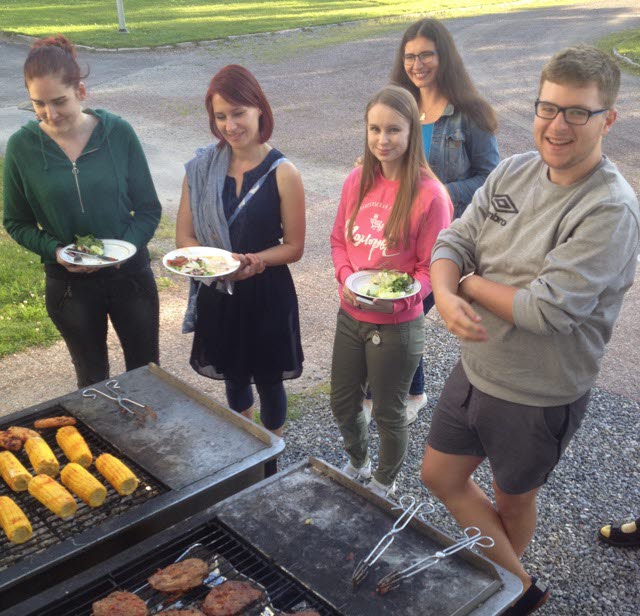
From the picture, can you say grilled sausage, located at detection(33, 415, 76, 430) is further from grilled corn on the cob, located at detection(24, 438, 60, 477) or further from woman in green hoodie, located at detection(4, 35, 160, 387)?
woman in green hoodie, located at detection(4, 35, 160, 387)

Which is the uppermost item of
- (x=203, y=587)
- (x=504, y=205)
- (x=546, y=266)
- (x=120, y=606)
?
(x=504, y=205)

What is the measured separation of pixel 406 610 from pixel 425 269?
5.65ft

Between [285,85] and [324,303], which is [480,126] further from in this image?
[285,85]

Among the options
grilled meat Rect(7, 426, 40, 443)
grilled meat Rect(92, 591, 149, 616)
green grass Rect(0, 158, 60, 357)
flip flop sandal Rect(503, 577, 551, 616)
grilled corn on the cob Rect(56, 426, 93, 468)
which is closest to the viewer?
grilled meat Rect(92, 591, 149, 616)

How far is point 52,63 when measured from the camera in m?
3.36

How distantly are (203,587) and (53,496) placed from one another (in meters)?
0.68

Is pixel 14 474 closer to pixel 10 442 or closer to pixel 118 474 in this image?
pixel 10 442

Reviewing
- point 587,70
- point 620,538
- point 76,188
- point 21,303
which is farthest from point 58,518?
point 21,303

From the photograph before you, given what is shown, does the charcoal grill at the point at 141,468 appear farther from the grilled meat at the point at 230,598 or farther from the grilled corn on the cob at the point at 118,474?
the grilled meat at the point at 230,598

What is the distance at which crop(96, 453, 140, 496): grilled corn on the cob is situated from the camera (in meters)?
2.71

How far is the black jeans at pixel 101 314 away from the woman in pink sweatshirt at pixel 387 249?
1062 mm

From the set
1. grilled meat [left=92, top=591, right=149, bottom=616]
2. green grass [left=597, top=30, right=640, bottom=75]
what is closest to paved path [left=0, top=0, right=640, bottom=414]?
green grass [left=597, top=30, right=640, bottom=75]

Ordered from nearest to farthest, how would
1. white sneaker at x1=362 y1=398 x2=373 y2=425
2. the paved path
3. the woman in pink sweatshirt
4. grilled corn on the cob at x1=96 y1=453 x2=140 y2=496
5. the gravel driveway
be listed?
grilled corn on the cob at x1=96 y1=453 x2=140 y2=496, the woman in pink sweatshirt, the gravel driveway, white sneaker at x1=362 y1=398 x2=373 y2=425, the paved path

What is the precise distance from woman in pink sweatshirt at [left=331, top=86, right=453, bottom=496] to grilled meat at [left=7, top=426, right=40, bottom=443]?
150 centimetres
